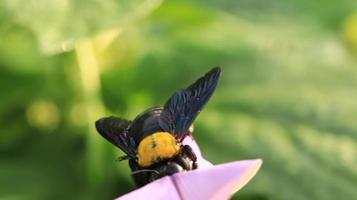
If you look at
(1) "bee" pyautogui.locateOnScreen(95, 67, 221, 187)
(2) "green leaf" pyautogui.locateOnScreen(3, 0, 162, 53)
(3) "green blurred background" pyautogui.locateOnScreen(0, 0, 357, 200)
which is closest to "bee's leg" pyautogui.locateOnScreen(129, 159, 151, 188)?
(1) "bee" pyautogui.locateOnScreen(95, 67, 221, 187)

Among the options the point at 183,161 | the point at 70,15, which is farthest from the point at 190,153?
the point at 70,15

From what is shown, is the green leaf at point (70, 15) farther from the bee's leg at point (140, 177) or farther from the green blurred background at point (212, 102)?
the bee's leg at point (140, 177)

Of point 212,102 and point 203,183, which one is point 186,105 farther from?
point 212,102

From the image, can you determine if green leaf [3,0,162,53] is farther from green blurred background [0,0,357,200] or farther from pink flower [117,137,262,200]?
pink flower [117,137,262,200]

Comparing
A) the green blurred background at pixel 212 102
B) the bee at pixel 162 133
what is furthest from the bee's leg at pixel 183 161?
the green blurred background at pixel 212 102

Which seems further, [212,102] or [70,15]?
[212,102]

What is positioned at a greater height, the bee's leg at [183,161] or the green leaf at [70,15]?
the green leaf at [70,15]
